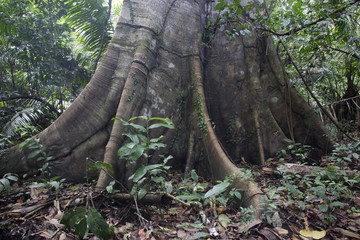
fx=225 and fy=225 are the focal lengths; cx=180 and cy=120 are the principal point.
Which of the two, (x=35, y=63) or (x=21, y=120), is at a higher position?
(x=35, y=63)

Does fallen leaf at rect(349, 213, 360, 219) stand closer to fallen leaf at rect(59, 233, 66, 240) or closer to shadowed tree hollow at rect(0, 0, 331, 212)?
shadowed tree hollow at rect(0, 0, 331, 212)

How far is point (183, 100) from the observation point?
128 inches

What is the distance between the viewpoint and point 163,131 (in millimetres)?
3006

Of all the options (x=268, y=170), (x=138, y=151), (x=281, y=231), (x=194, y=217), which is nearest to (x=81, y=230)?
(x=138, y=151)

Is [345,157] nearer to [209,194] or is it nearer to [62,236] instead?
[209,194]

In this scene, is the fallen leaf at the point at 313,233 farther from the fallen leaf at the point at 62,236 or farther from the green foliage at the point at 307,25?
the green foliage at the point at 307,25

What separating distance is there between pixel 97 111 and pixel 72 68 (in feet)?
7.85

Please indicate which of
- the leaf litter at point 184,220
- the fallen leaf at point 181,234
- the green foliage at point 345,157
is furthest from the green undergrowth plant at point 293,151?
the fallen leaf at point 181,234

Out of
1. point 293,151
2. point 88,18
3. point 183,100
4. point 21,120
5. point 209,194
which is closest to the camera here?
point 209,194

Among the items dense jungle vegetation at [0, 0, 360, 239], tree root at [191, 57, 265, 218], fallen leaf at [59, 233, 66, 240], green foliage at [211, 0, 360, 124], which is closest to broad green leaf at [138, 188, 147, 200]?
dense jungle vegetation at [0, 0, 360, 239]

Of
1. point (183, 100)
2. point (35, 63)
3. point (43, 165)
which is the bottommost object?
point (43, 165)

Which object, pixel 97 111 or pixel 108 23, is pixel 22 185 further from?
pixel 108 23

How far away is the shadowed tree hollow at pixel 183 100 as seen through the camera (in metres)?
2.75

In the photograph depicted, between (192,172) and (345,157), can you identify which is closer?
(192,172)
